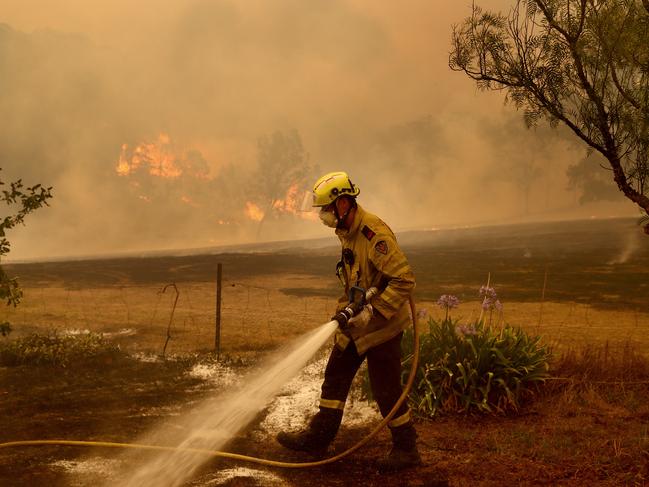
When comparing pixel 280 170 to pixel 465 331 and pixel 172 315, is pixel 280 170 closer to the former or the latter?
pixel 172 315

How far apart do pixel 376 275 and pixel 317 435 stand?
1.35m

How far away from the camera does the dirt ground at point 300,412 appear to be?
4480mm

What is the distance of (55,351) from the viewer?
316 inches

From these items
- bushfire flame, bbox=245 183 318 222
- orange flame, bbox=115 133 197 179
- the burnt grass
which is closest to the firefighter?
the burnt grass

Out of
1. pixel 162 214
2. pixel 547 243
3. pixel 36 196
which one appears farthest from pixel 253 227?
pixel 36 196

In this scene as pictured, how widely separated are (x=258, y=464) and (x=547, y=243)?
33284mm

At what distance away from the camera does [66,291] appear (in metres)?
19.7

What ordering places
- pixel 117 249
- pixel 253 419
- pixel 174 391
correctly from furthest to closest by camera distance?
pixel 117 249 → pixel 174 391 → pixel 253 419

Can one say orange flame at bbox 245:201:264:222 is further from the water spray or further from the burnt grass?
the water spray

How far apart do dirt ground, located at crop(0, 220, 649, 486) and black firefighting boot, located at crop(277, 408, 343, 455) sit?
0.61 ft

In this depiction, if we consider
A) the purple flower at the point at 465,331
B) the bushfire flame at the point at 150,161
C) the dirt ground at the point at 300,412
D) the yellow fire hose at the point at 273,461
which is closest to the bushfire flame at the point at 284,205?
the bushfire flame at the point at 150,161

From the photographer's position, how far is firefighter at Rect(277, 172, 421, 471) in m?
4.31

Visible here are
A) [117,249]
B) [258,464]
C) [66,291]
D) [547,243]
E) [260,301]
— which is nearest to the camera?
[258,464]

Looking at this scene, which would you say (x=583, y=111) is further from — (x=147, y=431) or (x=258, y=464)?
(x=147, y=431)
